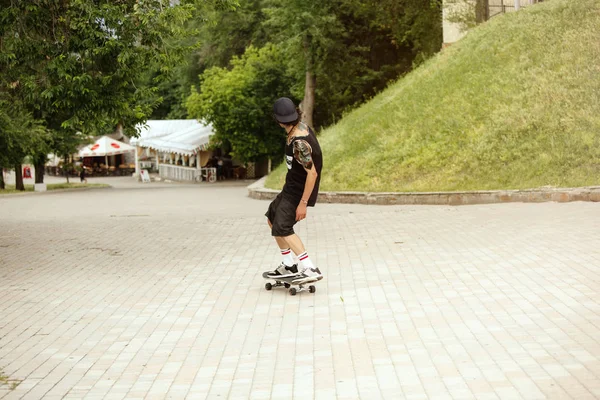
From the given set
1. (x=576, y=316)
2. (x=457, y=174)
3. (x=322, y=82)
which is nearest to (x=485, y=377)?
(x=576, y=316)

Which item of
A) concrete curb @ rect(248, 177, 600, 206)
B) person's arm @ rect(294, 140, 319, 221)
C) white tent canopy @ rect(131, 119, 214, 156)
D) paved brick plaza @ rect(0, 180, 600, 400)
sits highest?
white tent canopy @ rect(131, 119, 214, 156)

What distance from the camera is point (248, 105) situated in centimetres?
5231

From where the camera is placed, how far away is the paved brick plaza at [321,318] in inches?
220

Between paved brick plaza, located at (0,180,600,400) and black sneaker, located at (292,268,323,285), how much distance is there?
0.16m

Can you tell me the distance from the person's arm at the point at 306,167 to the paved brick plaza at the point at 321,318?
87 centimetres

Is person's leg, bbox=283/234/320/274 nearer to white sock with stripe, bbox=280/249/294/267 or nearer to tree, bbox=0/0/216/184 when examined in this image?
white sock with stripe, bbox=280/249/294/267

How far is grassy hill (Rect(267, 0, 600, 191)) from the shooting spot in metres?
21.0

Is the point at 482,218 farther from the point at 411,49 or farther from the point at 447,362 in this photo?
the point at 411,49

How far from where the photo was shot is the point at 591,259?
32.0 ft

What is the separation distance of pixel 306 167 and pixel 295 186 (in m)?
0.31

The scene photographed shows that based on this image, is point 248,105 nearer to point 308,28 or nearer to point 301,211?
point 308,28

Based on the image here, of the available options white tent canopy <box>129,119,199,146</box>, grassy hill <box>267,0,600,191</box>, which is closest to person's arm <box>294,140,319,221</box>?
grassy hill <box>267,0,600,191</box>

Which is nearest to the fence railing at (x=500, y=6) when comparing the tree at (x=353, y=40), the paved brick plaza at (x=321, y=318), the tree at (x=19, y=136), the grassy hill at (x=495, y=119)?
the tree at (x=353, y=40)

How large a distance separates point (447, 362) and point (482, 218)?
9.29m
